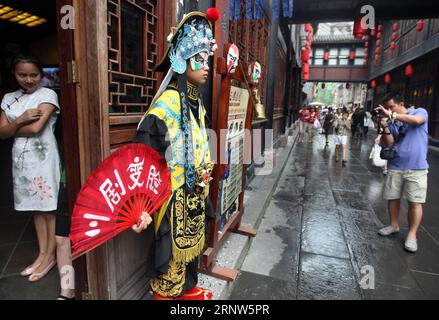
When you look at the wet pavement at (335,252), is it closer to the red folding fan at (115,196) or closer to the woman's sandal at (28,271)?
the red folding fan at (115,196)

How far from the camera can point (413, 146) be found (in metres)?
3.58

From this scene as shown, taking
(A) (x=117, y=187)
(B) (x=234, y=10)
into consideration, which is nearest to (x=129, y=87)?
(A) (x=117, y=187)

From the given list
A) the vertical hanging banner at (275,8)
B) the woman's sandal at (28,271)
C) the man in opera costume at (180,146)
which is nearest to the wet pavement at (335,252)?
the man in opera costume at (180,146)

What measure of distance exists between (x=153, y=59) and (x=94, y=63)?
72 cm

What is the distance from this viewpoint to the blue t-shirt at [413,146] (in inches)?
140

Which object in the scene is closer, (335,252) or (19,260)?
(19,260)

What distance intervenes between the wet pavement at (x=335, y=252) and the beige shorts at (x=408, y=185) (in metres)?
0.73

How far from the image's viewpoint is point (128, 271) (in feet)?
7.47

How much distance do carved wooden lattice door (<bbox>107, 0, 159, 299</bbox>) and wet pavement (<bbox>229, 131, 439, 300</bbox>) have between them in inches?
43.9

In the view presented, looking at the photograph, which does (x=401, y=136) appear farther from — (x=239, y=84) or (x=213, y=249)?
(x=213, y=249)

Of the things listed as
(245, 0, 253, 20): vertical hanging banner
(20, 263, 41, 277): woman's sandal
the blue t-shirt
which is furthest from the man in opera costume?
(245, 0, 253, 20): vertical hanging banner

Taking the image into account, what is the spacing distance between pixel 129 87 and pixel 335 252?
327 cm

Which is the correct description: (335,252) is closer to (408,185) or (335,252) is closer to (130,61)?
(408,185)

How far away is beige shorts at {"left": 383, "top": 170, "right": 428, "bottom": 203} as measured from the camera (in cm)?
356
